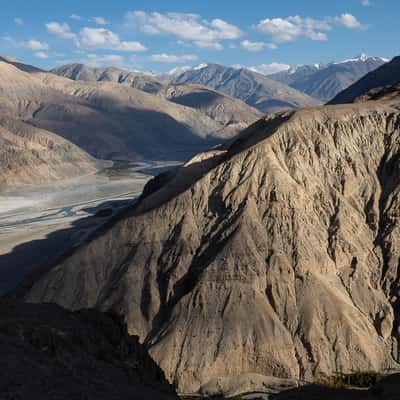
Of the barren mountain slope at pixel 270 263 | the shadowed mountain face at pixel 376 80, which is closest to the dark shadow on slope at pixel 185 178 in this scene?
the barren mountain slope at pixel 270 263

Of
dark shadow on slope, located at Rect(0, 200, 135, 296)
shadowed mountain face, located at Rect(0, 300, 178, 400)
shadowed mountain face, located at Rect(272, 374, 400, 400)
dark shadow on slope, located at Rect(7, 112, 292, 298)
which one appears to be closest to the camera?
shadowed mountain face, located at Rect(0, 300, 178, 400)

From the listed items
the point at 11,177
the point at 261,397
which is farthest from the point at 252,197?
the point at 11,177

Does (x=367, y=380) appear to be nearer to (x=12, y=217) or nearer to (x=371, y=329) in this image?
(x=371, y=329)

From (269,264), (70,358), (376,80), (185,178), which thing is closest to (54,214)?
(185,178)

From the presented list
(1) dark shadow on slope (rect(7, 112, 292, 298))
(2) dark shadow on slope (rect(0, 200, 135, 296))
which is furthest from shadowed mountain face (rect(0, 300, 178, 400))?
(2) dark shadow on slope (rect(0, 200, 135, 296))

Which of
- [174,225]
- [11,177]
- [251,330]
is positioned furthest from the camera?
[11,177]

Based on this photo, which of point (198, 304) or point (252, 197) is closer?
point (198, 304)

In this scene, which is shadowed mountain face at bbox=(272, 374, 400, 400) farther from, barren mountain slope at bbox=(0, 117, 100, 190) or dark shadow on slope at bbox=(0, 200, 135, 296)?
barren mountain slope at bbox=(0, 117, 100, 190)
